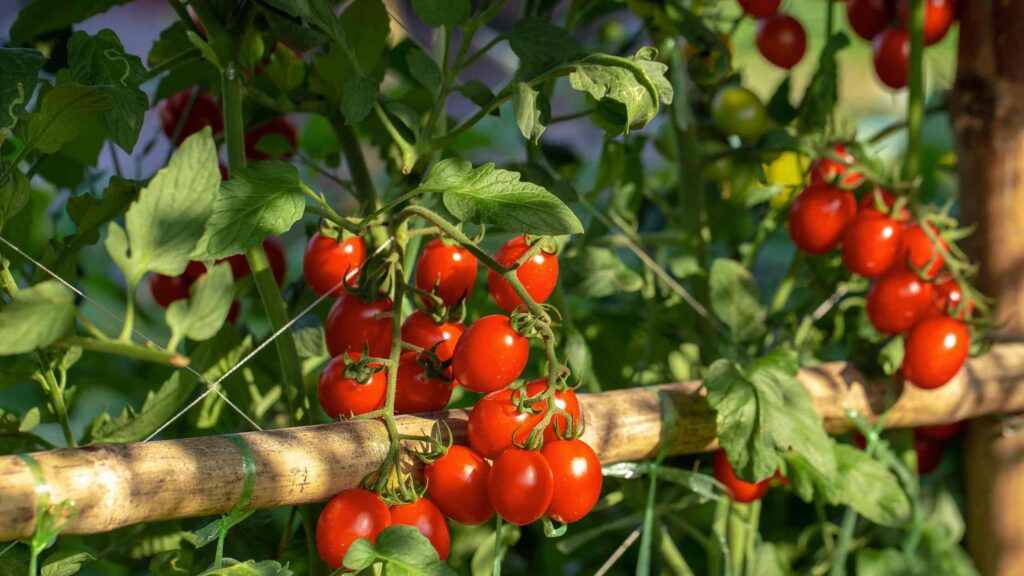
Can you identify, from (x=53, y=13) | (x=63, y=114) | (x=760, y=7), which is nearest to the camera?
(x=63, y=114)

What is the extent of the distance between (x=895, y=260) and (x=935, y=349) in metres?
0.08

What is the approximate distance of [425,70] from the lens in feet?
2.31

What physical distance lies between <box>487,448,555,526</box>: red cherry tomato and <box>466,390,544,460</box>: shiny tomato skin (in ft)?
0.07

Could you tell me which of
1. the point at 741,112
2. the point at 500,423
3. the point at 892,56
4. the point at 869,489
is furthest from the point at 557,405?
the point at 892,56

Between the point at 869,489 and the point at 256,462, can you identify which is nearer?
the point at 256,462

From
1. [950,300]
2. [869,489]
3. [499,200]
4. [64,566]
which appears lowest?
[869,489]

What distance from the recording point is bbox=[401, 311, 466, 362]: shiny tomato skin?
0.64m

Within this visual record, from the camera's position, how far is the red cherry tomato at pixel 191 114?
865 millimetres

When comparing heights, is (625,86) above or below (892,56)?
above

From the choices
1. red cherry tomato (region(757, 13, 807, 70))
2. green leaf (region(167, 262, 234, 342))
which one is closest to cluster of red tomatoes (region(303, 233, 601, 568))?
green leaf (region(167, 262, 234, 342))

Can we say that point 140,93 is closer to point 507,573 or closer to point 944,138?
point 507,573

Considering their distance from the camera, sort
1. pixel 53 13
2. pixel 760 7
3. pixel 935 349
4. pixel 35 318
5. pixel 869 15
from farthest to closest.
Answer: pixel 869 15 → pixel 760 7 → pixel 935 349 → pixel 53 13 → pixel 35 318

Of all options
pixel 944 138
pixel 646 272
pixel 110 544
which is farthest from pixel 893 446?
pixel 944 138

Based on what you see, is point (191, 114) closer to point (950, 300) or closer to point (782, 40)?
point (782, 40)
